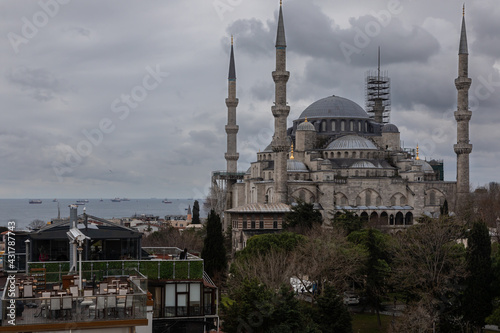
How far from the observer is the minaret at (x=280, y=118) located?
49312 millimetres

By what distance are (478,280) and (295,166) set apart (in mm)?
32705

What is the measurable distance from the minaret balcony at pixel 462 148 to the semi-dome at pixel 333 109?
13.6 m

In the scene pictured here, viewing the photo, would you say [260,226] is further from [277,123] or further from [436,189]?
[436,189]

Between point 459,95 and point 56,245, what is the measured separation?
43.9 meters

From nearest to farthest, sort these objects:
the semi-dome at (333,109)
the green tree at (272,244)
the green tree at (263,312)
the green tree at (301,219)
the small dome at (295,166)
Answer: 1. the green tree at (263,312)
2. the green tree at (272,244)
3. the green tree at (301,219)
4. the small dome at (295,166)
5. the semi-dome at (333,109)

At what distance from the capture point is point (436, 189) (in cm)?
5400

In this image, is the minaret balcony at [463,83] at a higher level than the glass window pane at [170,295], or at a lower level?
higher

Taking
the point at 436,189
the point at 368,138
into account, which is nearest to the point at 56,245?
the point at 436,189

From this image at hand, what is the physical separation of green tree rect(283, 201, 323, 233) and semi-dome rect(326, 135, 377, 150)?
51.0 ft

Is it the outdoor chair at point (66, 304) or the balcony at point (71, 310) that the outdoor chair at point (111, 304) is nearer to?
the balcony at point (71, 310)

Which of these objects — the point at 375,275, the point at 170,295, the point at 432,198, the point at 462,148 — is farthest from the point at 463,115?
the point at 170,295


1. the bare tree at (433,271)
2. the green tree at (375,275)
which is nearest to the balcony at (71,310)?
the bare tree at (433,271)

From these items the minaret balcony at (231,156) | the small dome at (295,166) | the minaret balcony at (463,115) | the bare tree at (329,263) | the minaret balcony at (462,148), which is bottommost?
the bare tree at (329,263)

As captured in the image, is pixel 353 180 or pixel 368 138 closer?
pixel 353 180
